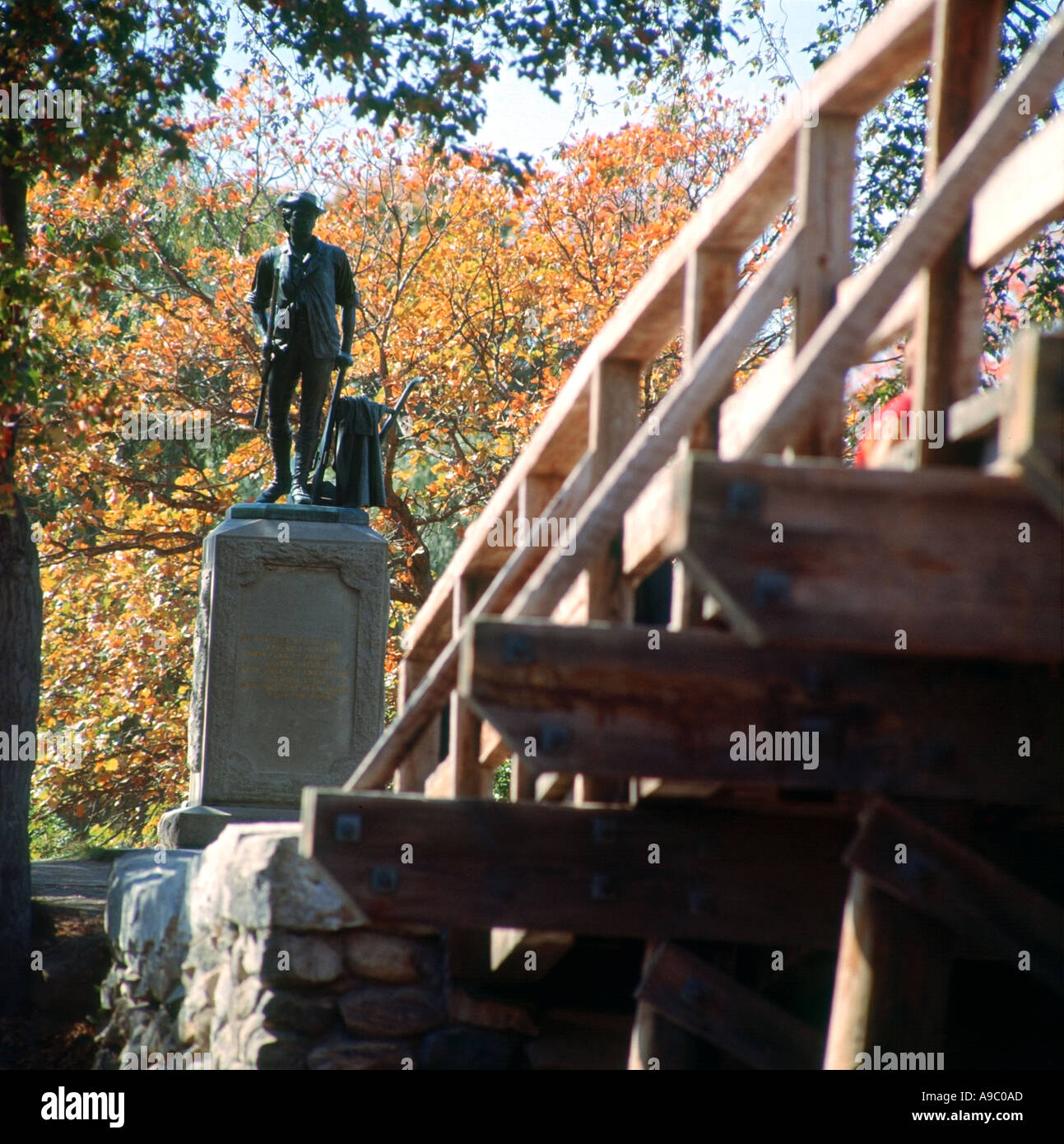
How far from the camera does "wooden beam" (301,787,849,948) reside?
4.11 m

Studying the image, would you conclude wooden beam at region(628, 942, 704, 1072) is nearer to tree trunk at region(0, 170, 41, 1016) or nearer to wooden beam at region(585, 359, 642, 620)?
wooden beam at region(585, 359, 642, 620)

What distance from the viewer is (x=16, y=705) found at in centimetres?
901

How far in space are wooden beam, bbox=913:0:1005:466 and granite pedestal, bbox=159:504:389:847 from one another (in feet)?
20.3

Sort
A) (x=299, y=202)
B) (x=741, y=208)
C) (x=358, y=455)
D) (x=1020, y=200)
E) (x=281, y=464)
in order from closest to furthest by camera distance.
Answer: (x=1020, y=200) < (x=741, y=208) < (x=299, y=202) < (x=281, y=464) < (x=358, y=455)

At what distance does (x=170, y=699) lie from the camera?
52.6 ft

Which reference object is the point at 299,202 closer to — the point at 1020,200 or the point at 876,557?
the point at 1020,200

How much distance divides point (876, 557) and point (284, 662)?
6585mm

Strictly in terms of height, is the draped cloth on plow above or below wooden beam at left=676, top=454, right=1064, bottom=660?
above

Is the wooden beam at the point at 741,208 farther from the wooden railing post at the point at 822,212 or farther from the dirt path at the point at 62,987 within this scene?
the dirt path at the point at 62,987

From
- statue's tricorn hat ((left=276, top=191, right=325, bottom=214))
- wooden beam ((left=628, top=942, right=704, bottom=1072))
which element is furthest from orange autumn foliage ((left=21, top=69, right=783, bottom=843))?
wooden beam ((left=628, top=942, right=704, bottom=1072))

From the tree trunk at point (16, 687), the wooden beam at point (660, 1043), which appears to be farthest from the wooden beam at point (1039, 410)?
the tree trunk at point (16, 687)

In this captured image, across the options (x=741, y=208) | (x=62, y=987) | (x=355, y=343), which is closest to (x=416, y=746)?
(x=741, y=208)

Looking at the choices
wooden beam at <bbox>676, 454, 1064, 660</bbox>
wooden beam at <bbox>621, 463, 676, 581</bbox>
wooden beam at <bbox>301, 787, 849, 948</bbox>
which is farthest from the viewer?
wooden beam at <bbox>301, 787, 849, 948</bbox>

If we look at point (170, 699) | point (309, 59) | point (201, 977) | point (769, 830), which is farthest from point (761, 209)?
point (170, 699)
